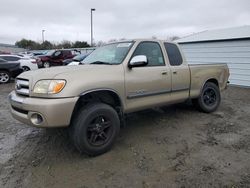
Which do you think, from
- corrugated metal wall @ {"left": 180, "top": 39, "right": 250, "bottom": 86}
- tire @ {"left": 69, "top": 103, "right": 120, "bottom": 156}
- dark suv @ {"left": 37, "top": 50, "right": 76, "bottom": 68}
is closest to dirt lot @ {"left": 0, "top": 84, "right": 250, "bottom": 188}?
tire @ {"left": 69, "top": 103, "right": 120, "bottom": 156}

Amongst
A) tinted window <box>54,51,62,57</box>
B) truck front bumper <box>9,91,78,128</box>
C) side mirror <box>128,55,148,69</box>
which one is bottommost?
truck front bumper <box>9,91,78,128</box>

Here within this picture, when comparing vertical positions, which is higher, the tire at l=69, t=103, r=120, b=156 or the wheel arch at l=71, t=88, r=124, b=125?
the wheel arch at l=71, t=88, r=124, b=125

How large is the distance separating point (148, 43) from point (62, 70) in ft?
6.55

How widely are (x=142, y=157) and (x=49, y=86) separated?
6.00 ft

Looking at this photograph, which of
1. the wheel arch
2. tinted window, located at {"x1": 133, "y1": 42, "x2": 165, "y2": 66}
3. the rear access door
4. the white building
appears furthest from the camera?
the white building

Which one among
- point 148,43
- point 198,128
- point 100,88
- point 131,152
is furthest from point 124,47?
point 198,128

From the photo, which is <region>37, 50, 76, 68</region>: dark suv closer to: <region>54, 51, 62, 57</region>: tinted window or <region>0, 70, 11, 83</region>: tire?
<region>54, 51, 62, 57</region>: tinted window

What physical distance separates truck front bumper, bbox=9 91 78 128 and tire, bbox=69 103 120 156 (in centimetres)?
22

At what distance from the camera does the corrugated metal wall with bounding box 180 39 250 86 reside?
1276 cm

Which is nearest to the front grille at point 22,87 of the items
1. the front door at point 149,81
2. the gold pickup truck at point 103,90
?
the gold pickup truck at point 103,90

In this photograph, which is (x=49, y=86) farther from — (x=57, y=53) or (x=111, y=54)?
(x=57, y=53)

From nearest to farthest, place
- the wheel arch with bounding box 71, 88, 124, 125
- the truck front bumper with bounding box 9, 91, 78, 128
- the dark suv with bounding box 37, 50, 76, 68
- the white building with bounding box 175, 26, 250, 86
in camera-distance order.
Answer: the truck front bumper with bounding box 9, 91, 78, 128
the wheel arch with bounding box 71, 88, 124, 125
the white building with bounding box 175, 26, 250, 86
the dark suv with bounding box 37, 50, 76, 68

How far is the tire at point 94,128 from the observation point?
395 centimetres

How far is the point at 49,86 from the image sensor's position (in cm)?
380
